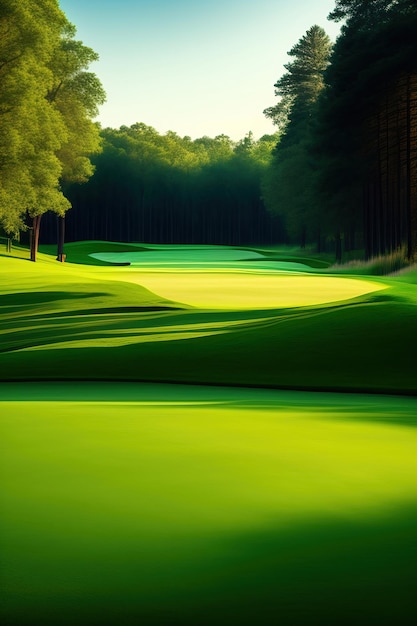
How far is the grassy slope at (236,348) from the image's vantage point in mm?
14859

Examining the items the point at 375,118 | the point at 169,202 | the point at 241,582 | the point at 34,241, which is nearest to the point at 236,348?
A: the point at 241,582

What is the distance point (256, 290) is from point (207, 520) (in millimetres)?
25076

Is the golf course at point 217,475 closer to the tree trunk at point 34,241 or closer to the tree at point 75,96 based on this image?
the tree trunk at point 34,241

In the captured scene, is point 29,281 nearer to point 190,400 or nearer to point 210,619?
point 190,400

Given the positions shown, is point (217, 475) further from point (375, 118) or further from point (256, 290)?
point (375, 118)

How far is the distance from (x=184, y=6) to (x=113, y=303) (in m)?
17.3

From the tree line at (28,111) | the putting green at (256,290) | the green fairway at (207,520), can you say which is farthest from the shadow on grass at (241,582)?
the tree line at (28,111)

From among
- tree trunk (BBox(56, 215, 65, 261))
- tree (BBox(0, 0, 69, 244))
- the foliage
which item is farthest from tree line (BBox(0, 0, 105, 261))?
the foliage

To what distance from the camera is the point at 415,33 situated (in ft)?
166

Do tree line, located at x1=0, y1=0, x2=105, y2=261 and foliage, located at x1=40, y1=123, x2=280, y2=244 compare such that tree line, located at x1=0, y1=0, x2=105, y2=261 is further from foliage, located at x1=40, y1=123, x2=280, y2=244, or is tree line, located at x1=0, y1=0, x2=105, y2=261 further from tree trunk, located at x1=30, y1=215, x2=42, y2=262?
foliage, located at x1=40, y1=123, x2=280, y2=244

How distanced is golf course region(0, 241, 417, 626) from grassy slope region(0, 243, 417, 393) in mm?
53

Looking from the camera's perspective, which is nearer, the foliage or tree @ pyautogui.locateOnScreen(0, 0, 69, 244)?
tree @ pyautogui.locateOnScreen(0, 0, 69, 244)

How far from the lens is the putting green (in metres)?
26.8

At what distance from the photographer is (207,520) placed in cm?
571
